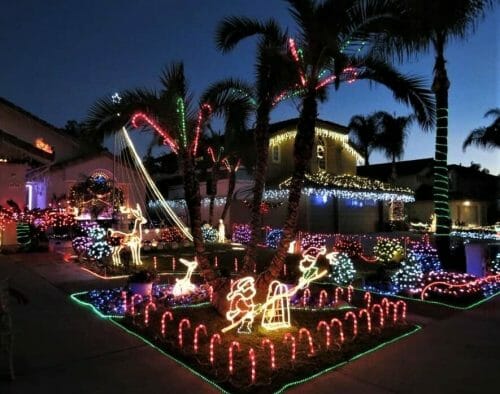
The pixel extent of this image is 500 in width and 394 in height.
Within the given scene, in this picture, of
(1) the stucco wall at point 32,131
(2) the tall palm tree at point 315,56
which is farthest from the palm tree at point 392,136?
(2) the tall palm tree at point 315,56

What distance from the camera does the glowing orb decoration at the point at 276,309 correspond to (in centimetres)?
704

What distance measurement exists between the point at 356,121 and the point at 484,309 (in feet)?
94.0

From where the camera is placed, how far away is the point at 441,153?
481 inches

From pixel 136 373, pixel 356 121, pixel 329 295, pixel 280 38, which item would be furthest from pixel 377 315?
pixel 356 121

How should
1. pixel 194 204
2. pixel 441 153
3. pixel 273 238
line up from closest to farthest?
pixel 194 204 < pixel 441 153 < pixel 273 238

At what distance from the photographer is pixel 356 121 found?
36.1 meters

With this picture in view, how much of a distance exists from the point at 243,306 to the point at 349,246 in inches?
383

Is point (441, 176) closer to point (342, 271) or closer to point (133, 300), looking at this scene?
point (342, 271)

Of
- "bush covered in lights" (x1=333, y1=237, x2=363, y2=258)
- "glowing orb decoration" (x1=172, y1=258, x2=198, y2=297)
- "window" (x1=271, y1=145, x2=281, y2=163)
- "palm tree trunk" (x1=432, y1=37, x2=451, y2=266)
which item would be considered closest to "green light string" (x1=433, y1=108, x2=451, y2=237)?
"palm tree trunk" (x1=432, y1=37, x2=451, y2=266)

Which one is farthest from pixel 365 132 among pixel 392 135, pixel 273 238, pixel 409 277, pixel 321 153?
pixel 409 277

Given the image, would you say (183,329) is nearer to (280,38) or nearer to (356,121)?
(280,38)

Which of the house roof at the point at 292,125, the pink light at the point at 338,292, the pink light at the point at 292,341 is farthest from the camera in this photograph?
the house roof at the point at 292,125

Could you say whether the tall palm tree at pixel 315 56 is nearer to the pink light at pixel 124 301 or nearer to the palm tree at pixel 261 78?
the palm tree at pixel 261 78

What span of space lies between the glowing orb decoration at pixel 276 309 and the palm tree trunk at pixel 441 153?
6.32 meters
